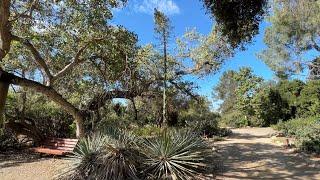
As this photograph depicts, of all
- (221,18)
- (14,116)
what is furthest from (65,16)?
(14,116)

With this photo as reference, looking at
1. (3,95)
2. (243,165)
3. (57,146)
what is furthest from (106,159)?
(57,146)

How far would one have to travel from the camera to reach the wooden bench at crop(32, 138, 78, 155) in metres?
14.4

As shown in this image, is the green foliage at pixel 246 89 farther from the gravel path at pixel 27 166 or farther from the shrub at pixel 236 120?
the gravel path at pixel 27 166

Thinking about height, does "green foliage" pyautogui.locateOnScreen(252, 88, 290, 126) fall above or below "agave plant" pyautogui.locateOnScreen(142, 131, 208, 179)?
above

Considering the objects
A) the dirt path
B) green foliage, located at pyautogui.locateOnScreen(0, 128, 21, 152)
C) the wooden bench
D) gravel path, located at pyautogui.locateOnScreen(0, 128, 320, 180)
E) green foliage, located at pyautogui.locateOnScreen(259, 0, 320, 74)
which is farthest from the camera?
green foliage, located at pyautogui.locateOnScreen(259, 0, 320, 74)

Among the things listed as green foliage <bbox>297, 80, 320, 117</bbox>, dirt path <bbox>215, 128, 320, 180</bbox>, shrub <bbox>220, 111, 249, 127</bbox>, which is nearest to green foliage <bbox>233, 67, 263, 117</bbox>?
shrub <bbox>220, 111, 249, 127</bbox>

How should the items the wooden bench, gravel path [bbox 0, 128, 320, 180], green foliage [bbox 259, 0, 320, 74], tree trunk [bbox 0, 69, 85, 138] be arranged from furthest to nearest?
green foliage [bbox 259, 0, 320, 74] → the wooden bench → tree trunk [bbox 0, 69, 85, 138] → gravel path [bbox 0, 128, 320, 180]

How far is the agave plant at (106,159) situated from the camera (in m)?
10.1

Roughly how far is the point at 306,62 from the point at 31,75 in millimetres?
Result: 20827

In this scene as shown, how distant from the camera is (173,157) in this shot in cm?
1043

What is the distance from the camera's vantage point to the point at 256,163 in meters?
12.3

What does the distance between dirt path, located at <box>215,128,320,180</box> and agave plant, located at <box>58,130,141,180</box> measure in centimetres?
249

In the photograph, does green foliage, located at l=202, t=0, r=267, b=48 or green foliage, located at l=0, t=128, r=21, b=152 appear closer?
green foliage, located at l=202, t=0, r=267, b=48

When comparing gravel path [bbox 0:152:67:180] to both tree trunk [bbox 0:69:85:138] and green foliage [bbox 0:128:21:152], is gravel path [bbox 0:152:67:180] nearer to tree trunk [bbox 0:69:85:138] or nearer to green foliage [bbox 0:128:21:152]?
green foliage [bbox 0:128:21:152]
